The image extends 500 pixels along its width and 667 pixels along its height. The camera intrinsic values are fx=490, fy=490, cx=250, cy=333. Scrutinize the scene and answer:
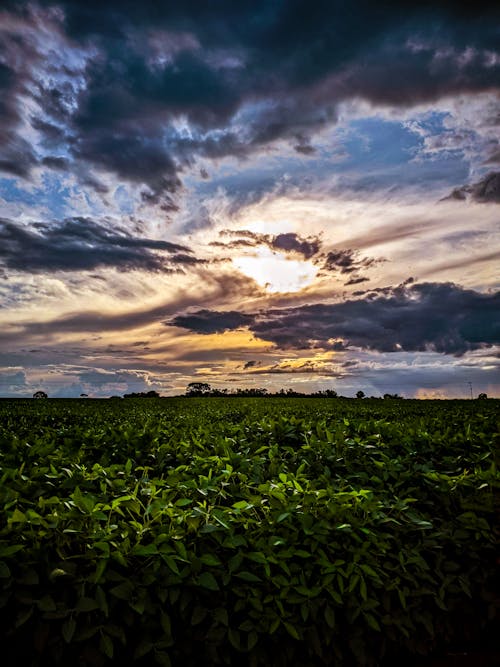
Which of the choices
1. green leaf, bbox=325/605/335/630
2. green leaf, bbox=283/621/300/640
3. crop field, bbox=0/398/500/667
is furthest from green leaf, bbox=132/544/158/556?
green leaf, bbox=325/605/335/630

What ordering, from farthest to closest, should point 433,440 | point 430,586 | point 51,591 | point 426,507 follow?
point 433,440, point 426,507, point 430,586, point 51,591

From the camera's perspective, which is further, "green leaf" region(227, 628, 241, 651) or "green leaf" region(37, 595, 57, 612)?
"green leaf" region(227, 628, 241, 651)

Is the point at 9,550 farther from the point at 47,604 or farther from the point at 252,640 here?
the point at 252,640

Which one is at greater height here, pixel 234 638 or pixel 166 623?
pixel 166 623

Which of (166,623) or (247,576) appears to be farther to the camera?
(247,576)

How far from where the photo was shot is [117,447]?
5.57 metres

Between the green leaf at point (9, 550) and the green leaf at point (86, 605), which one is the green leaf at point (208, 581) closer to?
the green leaf at point (86, 605)

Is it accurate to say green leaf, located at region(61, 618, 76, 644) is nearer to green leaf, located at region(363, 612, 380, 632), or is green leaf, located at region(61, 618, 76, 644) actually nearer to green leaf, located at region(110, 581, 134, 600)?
green leaf, located at region(110, 581, 134, 600)

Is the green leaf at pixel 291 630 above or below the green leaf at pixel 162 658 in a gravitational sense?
above

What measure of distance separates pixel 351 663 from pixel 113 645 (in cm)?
173

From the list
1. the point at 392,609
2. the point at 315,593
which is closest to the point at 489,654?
the point at 392,609

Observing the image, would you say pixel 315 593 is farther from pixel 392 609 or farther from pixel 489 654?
pixel 489 654

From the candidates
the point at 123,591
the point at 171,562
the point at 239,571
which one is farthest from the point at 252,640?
the point at 123,591

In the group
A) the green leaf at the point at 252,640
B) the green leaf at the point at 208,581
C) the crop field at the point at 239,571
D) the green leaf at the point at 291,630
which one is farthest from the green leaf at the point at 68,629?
the green leaf at the point at 291,630
